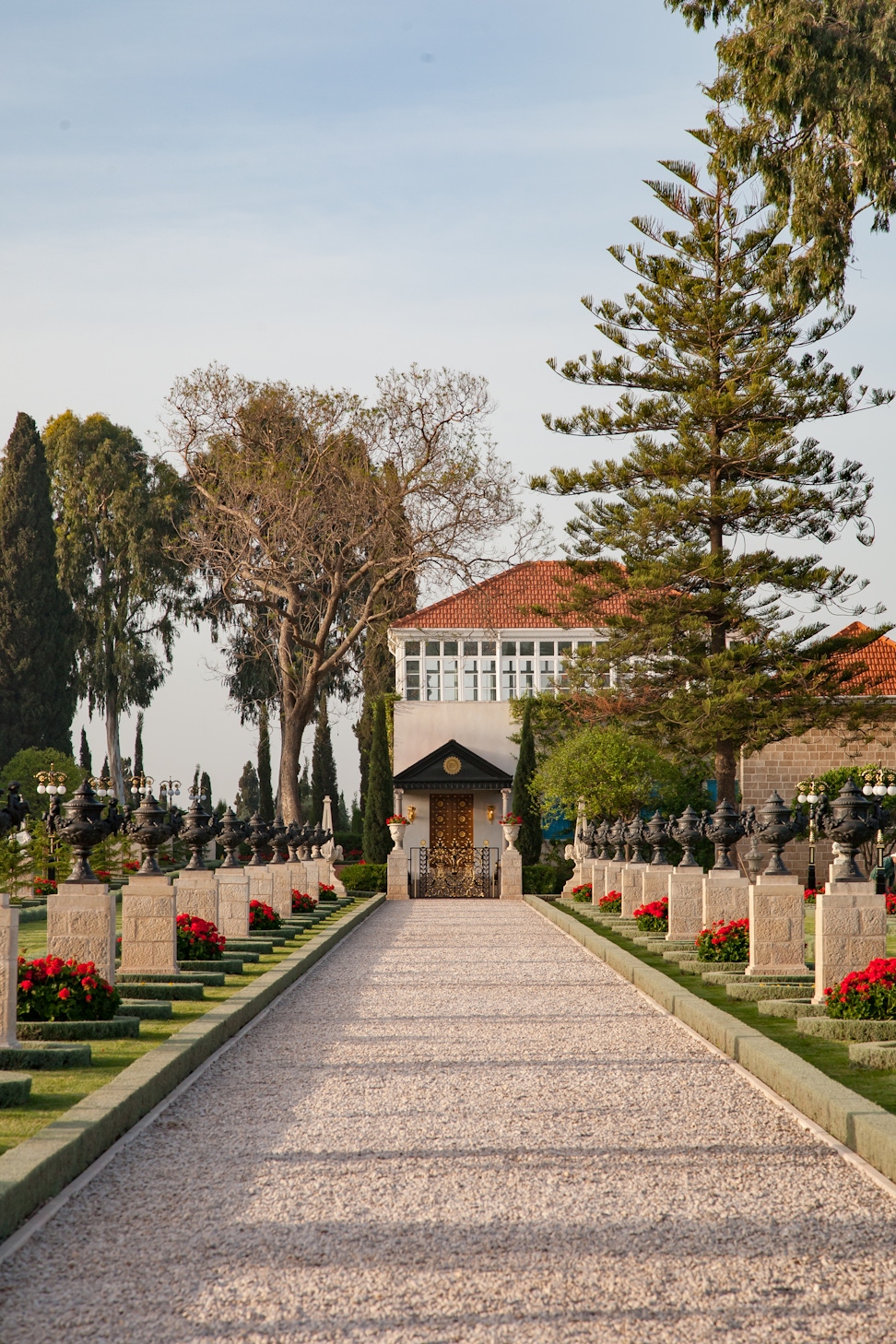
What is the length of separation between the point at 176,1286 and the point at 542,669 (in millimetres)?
33565

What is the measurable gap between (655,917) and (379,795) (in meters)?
20.9

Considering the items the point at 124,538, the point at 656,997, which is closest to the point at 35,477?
the point at 124,538

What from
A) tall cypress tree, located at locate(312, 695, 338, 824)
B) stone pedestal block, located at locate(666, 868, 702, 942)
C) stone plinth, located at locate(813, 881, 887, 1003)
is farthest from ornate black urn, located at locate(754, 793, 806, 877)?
tall cypress tree, located at locate(312, 695, 338, 824)

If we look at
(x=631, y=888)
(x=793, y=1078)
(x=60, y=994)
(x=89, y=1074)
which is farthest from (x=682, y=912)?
(x=89, y=1074)

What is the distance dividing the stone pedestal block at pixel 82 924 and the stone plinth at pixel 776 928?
5.19 m

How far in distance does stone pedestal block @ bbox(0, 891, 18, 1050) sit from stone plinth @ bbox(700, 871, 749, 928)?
8.37 metres

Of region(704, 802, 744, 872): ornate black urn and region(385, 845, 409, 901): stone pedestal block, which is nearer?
region(704, 802, 744, 872): ornate black urn

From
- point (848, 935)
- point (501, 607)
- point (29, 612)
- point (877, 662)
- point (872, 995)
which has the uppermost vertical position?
point (29, 612)

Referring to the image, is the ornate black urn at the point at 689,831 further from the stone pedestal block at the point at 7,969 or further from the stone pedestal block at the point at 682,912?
the stone pedestal block at the point at 7,969

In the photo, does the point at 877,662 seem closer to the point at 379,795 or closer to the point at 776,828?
the point at 379,795

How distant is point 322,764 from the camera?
4866cm

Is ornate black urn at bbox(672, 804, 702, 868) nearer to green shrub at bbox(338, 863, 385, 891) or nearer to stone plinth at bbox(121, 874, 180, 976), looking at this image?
stone plinth at bbox(121, 874, 180, 976)

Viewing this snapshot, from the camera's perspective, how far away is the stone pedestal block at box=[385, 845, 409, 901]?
3272cm

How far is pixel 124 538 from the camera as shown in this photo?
4619 centimetres
